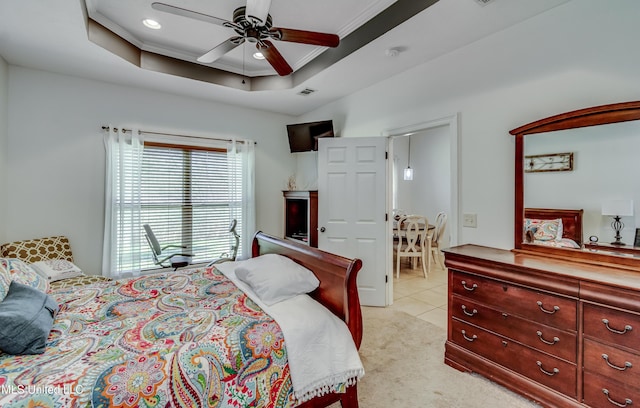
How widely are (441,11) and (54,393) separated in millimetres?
3057

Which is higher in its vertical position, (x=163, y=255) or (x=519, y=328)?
(x=163, y=255)

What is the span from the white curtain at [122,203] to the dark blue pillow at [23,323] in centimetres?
202

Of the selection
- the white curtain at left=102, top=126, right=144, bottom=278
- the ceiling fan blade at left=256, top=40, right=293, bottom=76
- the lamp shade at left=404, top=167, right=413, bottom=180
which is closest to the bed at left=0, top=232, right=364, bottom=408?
the white curtain at left=102, top=126, right=144, bottom=278

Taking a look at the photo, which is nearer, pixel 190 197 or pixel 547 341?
pixel 547 341

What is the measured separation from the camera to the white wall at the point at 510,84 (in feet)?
6.12

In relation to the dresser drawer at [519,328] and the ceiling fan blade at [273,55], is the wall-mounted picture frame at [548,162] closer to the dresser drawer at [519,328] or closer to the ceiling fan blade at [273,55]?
the dresser drawer at [519,328]

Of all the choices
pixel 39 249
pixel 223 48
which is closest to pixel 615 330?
pixel 223 48

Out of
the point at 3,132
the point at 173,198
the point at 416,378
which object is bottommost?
the point at 416,378

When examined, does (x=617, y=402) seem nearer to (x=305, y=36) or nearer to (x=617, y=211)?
(x=617, y=211)

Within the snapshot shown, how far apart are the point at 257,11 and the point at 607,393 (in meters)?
3.01

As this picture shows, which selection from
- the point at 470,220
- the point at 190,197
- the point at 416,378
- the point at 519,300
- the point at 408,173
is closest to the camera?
the point at 519,300

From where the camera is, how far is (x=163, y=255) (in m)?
3.77

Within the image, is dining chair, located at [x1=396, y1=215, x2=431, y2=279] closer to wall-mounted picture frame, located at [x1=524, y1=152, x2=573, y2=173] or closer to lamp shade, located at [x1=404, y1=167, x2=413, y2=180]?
lamp shade, located at [x1=404, y1=167, x2=413, y2=180]

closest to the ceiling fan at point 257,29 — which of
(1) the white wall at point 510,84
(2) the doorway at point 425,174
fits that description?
(1) the white wall at point 510,84
